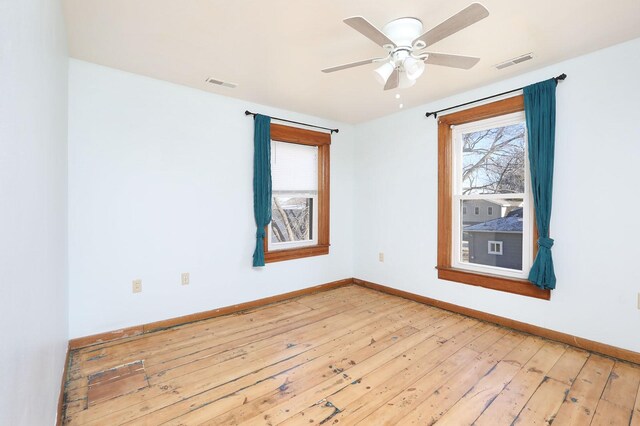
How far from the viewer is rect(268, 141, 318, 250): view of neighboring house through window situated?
408 centimetres

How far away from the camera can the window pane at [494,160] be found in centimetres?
318

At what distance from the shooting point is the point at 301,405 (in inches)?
76.6

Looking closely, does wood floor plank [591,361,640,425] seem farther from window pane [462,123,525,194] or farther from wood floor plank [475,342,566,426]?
window pane [462,123,525,194]

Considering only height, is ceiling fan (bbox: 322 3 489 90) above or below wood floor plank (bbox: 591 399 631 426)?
above

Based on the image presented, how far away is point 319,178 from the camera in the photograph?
4.49 metres

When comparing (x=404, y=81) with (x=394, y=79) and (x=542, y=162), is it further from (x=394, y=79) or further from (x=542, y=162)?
(x=542, y=162)

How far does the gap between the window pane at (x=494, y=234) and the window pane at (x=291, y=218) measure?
203 centimetres

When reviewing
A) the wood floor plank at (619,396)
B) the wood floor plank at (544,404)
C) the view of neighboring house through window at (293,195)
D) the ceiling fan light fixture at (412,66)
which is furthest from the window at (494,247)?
the view of neighboring house through window at (293,195)

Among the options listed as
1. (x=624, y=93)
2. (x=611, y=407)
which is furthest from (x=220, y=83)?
(x=611, y=407)

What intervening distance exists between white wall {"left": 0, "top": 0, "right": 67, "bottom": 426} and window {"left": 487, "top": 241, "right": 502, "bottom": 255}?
3.71 m

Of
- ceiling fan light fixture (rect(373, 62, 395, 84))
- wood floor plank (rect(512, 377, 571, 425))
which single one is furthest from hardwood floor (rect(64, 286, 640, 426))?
ceiling fan light fixture (rect(373, 62, 395, 84))

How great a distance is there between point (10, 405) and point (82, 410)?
1.52 meters

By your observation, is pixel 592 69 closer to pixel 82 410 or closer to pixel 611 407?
pixel 611 407

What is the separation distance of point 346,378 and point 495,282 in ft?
6.53
